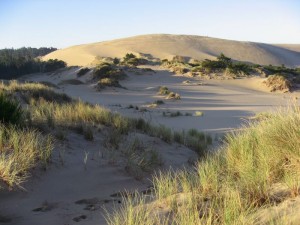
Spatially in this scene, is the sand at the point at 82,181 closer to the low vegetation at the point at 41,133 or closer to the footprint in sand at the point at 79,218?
the footprint in sand at the point at 79,218

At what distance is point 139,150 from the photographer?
8.23m

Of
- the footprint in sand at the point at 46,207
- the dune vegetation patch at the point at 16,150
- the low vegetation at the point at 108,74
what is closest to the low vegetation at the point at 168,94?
the low vegetation at the point at 108,74

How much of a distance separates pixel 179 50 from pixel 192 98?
46047mm

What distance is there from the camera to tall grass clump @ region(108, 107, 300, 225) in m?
3.48

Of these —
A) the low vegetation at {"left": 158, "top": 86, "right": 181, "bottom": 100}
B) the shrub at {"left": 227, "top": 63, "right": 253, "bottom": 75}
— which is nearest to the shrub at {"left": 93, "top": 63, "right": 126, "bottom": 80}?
the low vegetation at {"left": 158, "top": 86, "right": 181, "bottom": 100}

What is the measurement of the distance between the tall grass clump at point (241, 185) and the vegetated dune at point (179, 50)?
54.9 meters

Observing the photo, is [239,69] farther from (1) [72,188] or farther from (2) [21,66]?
(1) [72,188]

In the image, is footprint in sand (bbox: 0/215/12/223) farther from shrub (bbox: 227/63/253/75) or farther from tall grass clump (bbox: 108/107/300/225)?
shrub (bbox: 227/63/253/75)

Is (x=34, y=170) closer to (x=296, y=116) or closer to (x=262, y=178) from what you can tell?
(x=262, y=178)

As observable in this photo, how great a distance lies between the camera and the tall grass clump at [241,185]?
348 centimetres

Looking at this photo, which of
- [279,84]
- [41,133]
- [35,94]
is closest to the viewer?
[41,133]

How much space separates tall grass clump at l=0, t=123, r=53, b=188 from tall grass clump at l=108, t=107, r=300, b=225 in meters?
1.65

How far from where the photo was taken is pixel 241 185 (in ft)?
13.5

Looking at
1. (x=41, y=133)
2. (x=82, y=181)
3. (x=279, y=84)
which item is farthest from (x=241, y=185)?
(x=279, y=84)
